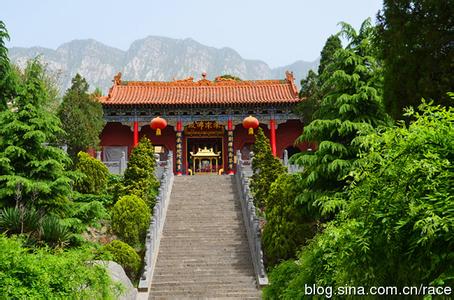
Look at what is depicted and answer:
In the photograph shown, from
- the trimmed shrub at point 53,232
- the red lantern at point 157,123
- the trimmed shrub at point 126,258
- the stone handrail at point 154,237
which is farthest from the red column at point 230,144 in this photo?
the trimmed shrub at point 53,232

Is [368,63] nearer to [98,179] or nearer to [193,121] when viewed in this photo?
[98,179]

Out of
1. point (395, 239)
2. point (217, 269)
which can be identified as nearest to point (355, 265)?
point (395, 239)

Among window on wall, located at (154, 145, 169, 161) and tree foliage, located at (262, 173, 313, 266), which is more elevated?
window on wall, located at (154, 145, 169, 161)

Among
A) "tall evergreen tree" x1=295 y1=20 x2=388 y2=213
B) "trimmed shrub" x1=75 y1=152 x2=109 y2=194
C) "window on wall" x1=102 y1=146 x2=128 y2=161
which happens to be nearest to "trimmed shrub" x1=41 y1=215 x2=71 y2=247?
"tall evergreen tree" x1=295 y1=20 x2=388 y2=213

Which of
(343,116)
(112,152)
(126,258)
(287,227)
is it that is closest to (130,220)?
(126,258)

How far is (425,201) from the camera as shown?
2.82 m

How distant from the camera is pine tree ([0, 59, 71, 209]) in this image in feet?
30.9

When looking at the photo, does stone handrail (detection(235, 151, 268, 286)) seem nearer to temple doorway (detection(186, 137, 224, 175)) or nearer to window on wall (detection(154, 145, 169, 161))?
temple doorway (detection(186, 137, 224, 175))

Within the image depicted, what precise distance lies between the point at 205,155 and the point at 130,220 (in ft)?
34.8

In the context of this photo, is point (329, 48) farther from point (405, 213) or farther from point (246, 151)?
point (405, 213)

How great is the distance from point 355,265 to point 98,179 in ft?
43.3

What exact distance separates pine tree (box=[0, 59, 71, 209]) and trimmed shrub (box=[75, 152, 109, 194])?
17.4ft

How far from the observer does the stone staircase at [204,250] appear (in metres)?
10.8

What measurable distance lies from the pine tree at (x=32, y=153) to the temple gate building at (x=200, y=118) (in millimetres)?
10673
